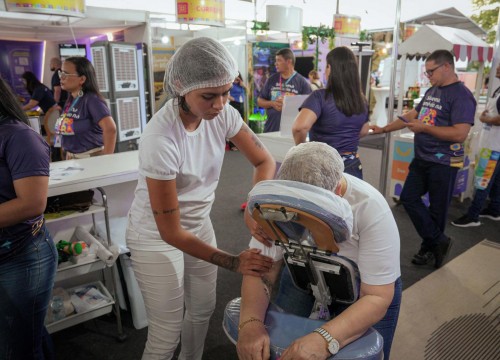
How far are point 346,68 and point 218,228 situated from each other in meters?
1.87

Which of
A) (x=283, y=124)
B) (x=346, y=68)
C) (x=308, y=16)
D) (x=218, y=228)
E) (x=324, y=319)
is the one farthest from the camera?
(x=308, y=16)

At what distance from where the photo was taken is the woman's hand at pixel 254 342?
965 mm

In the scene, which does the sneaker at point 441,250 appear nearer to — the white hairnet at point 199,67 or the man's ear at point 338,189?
the man's ear at point 338,189

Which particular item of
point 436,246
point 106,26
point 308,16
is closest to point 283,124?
point 436,246

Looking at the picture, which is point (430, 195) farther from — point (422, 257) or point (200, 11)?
point (200, 11)

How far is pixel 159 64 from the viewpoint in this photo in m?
7.28

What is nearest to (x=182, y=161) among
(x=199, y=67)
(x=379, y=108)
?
(x=199, y=67)

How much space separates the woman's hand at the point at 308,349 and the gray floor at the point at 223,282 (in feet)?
3.59

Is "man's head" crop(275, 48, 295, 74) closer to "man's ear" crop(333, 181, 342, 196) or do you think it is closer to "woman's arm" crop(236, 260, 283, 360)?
"woman's arm" crop(236, 260, 283, 360)

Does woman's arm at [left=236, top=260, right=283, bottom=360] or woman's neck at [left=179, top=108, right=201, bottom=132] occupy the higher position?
woman's neck at [left=179, top=108, right=201, bottom=132]

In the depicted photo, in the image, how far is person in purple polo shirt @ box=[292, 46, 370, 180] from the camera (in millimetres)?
2307

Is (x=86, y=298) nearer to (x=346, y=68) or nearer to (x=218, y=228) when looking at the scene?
(x=218, y=228)

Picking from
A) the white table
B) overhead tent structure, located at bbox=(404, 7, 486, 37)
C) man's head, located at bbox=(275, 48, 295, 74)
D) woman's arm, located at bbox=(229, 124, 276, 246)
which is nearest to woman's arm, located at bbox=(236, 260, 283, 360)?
woman's arm, located at bbox=(229, 124, 276, 246)

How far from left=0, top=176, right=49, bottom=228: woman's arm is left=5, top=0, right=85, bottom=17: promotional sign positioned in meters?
2.46
